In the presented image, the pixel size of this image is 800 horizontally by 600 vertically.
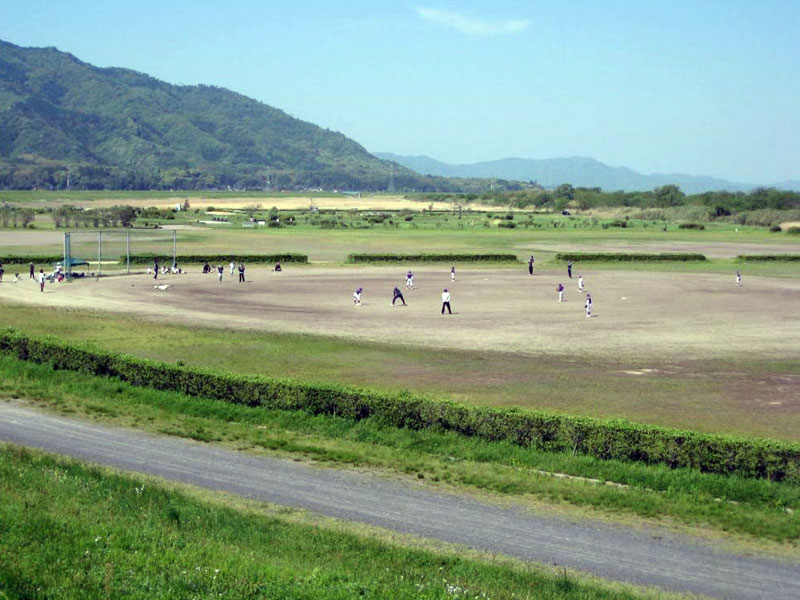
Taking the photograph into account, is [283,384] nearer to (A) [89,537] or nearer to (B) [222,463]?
(B) [222,463]

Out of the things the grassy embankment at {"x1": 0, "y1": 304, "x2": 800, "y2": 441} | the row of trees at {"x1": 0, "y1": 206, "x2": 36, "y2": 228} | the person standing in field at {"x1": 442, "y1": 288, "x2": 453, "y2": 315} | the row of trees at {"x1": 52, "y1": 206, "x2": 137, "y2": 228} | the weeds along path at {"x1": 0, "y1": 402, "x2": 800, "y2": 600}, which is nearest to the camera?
the weeds along path at {"x1": 0, "y1": 402, "x2": 800, "y2": 600}

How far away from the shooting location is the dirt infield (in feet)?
140

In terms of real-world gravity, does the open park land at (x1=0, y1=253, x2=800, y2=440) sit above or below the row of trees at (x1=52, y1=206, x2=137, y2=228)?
below

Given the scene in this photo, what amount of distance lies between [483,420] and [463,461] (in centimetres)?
178

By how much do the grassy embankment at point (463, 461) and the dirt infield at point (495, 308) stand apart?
14662 mm

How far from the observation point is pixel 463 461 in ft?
78.6

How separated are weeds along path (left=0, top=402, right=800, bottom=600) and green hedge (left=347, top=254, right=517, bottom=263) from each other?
2295 inches

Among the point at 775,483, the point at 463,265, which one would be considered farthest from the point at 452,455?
the point at 463,265

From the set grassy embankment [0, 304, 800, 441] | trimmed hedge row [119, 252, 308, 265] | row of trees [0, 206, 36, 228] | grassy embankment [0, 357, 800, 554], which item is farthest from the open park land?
row of trees [0, 206, 36, 228]

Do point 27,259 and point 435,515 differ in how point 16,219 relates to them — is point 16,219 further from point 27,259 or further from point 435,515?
point 435,515

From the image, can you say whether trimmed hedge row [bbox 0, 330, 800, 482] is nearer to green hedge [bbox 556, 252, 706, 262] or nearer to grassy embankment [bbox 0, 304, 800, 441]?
grassy embankment [bbox 0, 304, 800, 441]

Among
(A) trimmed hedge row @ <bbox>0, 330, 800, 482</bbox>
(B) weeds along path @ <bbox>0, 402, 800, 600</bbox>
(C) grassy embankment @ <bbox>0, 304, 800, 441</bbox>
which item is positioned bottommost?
(B) weeds along path @ <bbox>0, 402, 800, 600</bbox>

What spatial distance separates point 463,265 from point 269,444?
60063mm

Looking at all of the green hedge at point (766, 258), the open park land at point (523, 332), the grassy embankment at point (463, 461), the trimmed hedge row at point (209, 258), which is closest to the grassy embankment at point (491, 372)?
the open park land at point (523, 332)
